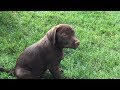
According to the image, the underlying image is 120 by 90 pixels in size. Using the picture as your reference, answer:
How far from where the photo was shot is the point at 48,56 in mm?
6535

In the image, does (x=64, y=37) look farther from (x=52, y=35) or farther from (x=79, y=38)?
(x=79, y=38)

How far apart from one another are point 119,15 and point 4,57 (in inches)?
162

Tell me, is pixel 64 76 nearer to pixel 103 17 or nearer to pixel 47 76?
pixel 47 76

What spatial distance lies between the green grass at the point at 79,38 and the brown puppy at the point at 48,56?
0.36m

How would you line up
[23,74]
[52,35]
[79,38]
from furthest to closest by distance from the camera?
[79,38], [52,35], [23,74]

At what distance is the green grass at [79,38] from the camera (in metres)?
7.28

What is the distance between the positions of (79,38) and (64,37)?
2.26 metres

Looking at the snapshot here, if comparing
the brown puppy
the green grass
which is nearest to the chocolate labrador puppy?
the brown puppy

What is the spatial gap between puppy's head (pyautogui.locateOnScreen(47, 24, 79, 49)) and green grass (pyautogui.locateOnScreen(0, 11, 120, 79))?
71cm

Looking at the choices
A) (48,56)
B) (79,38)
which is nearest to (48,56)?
(48,56)

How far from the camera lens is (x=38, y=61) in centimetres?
655

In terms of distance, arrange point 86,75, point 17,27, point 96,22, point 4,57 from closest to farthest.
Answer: point 86,75
point 4,57
point 17,27
point 96,22
